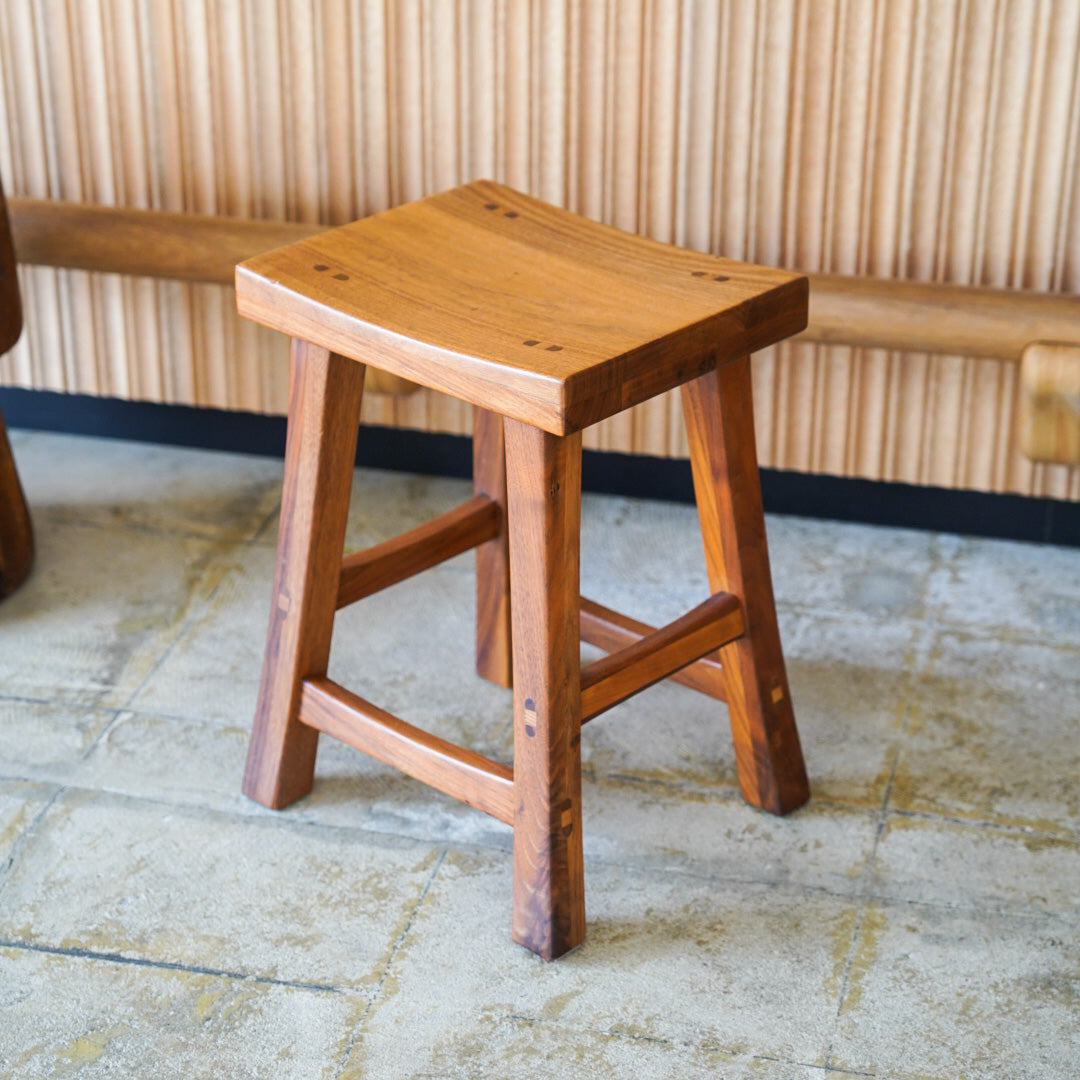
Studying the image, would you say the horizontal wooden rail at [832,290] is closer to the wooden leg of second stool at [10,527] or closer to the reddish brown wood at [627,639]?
the wooden leg of second stool at [10,527]

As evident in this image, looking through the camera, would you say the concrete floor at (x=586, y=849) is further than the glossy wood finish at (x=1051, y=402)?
No

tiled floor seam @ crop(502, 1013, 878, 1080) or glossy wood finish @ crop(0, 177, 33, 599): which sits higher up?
glossy wood finish @ crop(0, 177, 33, 599)

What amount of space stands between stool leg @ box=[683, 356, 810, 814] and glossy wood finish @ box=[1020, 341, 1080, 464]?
1.78 ft

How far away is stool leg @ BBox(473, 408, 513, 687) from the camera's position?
1836 mm

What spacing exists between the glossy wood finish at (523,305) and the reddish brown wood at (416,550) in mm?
333

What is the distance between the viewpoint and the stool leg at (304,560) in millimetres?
1565

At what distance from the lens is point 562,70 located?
84.0 inches

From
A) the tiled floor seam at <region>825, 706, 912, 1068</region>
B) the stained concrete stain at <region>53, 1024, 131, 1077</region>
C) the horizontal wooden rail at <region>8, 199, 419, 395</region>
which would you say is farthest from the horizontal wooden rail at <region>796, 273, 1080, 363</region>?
the stained concrete stain at <region>53, 1024, 131, 1077</region>

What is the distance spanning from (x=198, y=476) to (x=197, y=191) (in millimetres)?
455

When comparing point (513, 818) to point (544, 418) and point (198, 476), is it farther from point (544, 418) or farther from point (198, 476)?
point (198, 476)

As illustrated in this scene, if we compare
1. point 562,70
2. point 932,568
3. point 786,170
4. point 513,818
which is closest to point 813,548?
point 932,568

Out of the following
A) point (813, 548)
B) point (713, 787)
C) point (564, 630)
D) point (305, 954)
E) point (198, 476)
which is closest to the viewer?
point (564, 630)

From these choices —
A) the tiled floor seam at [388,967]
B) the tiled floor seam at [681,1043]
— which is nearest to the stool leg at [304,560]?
the tiled floor seam at [388,967]

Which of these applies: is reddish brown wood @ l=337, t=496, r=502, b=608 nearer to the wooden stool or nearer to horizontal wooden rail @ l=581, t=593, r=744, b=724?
the wooden stool
